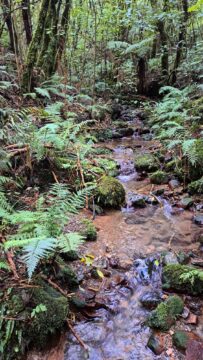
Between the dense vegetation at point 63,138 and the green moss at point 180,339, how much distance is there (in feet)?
2.93

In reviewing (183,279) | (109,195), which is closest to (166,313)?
(183,279)

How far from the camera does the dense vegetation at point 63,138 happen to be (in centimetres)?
256

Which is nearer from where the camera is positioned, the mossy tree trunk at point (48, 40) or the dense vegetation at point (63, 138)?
the dense vegetation at point (63, 138)

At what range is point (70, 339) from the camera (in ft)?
8.56

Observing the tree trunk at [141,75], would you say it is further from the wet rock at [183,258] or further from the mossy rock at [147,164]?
the wet rock at [183,258]

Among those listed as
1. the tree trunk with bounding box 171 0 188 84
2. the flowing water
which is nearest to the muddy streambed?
the flowing water

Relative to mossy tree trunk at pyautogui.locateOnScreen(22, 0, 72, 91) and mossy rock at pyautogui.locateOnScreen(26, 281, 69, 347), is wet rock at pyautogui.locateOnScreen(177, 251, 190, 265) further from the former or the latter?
mossy tree trunk at pyautogui.locateOnScreen(22, 0, 72, 91)

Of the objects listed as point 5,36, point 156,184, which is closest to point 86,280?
point 156,184

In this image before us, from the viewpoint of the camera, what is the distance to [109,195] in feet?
16.1

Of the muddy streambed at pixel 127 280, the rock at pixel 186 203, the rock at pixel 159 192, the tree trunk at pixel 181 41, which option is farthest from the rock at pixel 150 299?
the tree trunk at pixel 181 41

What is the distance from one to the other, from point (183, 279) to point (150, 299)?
1.23ft

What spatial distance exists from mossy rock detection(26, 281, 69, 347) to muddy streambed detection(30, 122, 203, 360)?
0.47 feet

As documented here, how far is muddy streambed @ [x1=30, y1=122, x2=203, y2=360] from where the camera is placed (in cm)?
259

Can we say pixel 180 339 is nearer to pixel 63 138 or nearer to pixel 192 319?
pixel 192 319
